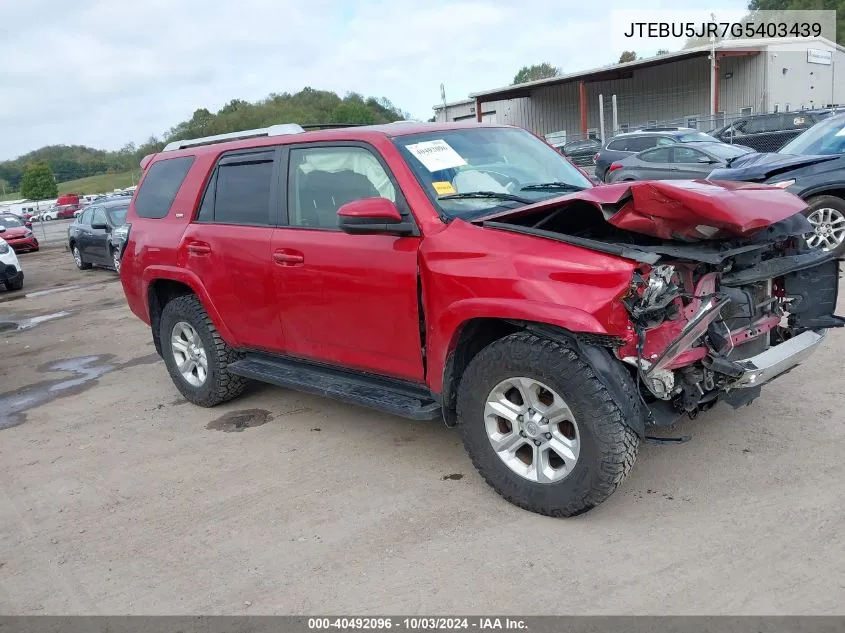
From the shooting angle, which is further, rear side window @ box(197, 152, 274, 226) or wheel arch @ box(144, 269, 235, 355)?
wheel arch @ box(144, 269, 235, 355)

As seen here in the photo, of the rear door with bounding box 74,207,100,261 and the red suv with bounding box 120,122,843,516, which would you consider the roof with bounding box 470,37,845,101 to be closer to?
the rear door with bounding box 74,207,100,261

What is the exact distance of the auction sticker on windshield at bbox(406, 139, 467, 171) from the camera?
4.15m

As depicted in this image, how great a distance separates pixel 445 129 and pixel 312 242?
108 centimetres

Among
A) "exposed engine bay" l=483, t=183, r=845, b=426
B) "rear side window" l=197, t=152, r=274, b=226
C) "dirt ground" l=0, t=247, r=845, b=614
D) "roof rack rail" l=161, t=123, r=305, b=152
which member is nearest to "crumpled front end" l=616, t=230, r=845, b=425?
"exposed engine bay" l=483, t=183, r=845, b=426

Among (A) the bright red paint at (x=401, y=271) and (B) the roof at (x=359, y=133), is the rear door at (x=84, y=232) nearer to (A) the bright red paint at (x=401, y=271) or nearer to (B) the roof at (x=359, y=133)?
(A) the bright red paint at (x=401, y=271)

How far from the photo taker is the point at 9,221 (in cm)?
2417

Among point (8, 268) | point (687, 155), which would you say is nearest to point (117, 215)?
point (8, 268)

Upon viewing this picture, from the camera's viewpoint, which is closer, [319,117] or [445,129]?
[445,129]

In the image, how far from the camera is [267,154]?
16.1 feet

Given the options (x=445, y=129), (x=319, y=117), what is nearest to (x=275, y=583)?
(x=445, y=129)

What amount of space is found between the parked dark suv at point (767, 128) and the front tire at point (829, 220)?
37.7 feet

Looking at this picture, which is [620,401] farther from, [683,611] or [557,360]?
[683,611]

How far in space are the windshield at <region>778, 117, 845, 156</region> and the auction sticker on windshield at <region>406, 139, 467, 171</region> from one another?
6.05 m

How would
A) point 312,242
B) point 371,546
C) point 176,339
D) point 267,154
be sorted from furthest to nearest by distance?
point 176,339, point 267,154, point 312,242, point 371,546
